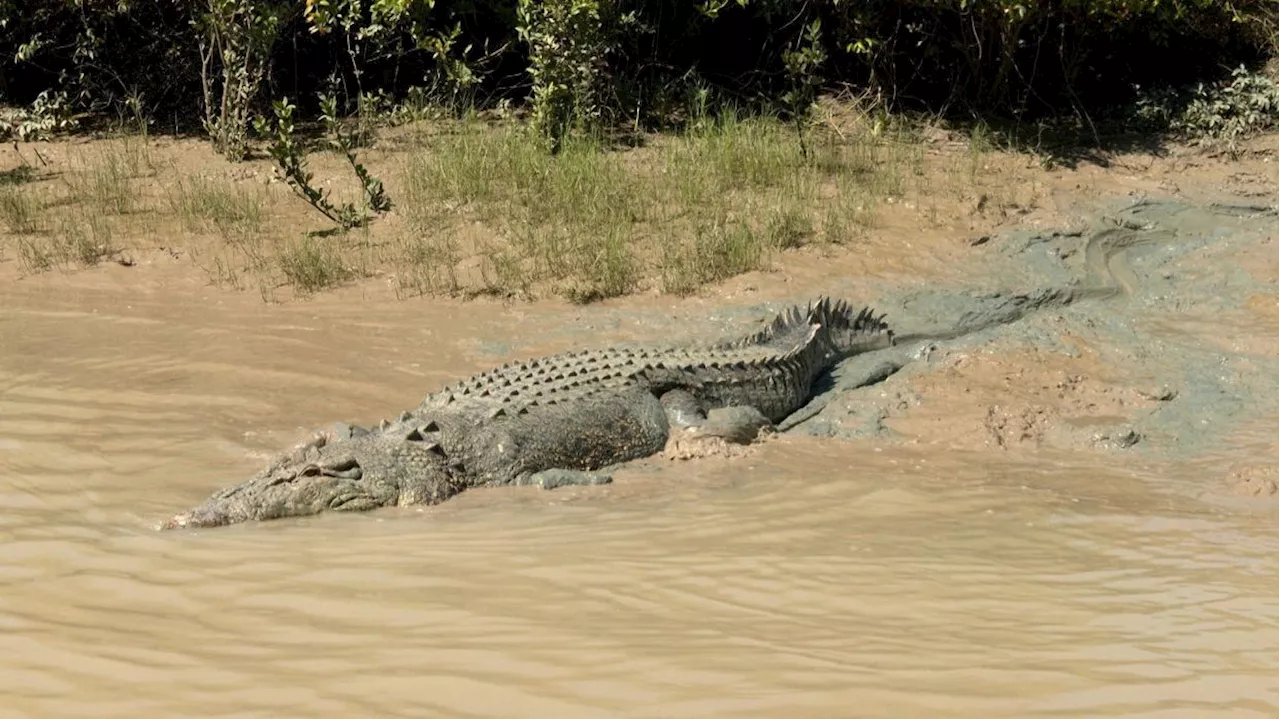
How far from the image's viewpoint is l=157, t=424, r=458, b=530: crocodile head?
555 cm

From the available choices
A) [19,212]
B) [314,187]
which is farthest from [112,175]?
[314,187]

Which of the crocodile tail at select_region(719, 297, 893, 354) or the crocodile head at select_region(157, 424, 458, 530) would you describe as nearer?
the crocodile head at select_region(157, 424, 458, 530)

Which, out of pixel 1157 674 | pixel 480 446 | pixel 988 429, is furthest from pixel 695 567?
pixel 988 429

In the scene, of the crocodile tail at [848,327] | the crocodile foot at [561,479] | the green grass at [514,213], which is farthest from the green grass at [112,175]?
the crocodile tail at [848,327]

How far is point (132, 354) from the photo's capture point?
782cm

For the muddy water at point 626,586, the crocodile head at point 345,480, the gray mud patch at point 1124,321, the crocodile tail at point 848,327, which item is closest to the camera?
the muddy water at point 626,586

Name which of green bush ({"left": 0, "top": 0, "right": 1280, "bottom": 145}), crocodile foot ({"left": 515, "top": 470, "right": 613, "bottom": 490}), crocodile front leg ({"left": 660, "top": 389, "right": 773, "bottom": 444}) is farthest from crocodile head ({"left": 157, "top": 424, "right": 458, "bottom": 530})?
green bush ({"left": 0, "top": 0, "right": 1280, "bottom": 145})

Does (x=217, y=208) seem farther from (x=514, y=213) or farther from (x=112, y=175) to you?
(x=514, y=213)

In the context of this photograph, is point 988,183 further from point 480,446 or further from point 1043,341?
point 480,446

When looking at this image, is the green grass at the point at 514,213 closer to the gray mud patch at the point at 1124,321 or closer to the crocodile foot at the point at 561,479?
the gray mud patch at the point at 1124,321

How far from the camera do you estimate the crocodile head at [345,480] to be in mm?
5555

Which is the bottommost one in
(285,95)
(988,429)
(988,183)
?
(988,429)

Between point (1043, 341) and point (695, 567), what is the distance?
4.18m

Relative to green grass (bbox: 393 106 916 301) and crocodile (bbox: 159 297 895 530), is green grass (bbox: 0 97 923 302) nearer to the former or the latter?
green grass (bbox: 393 106 916 301)
